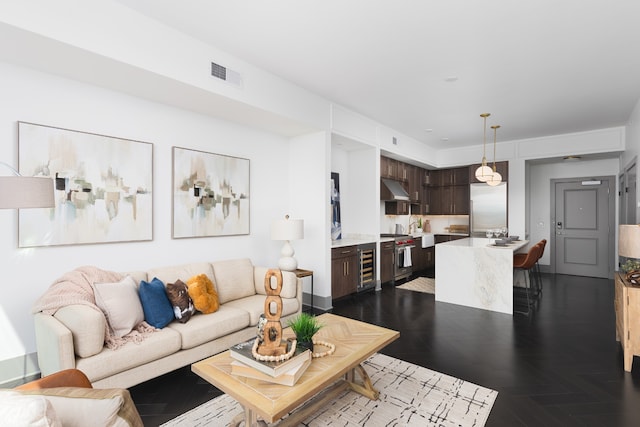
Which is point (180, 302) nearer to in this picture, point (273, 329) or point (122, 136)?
point (273, 329)

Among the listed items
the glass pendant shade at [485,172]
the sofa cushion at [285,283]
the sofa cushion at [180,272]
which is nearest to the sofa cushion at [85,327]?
the sofa cushion at [180,272]

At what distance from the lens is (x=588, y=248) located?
7.01m

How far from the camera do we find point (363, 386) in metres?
2.50

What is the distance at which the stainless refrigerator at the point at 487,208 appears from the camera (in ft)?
23.5

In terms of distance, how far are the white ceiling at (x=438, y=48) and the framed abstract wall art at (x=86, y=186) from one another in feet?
4.13

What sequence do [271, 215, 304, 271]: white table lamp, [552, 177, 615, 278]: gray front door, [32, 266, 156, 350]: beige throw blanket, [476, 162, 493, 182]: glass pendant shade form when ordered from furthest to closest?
[552, 177, 615, 278]: gray front door → [476, 162, 493, 182]: glass pendant shade → [271, 215, 304, 271]: white table lamp → [32, 266, 156, 350]: beige throw blanket

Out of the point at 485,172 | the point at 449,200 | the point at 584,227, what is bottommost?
the point at 584,227

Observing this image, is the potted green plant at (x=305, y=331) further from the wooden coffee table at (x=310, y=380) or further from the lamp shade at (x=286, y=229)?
the lamp shade at (x=286, y=229)

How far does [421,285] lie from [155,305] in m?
4.71

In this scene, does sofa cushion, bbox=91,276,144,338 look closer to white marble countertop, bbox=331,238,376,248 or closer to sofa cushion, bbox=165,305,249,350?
sofa cushion, bbox=165,305,249,350

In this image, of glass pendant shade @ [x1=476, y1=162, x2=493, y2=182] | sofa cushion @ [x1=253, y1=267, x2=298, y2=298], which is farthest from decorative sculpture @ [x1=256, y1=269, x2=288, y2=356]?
glass pendant shade @ [x1=476, y1=162, x2=493, y2=182]

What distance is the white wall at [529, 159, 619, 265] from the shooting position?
23.3ft

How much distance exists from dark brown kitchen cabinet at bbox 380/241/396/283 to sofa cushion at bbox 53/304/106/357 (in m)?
4.41

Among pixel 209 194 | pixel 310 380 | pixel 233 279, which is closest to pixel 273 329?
pixel 310 380
